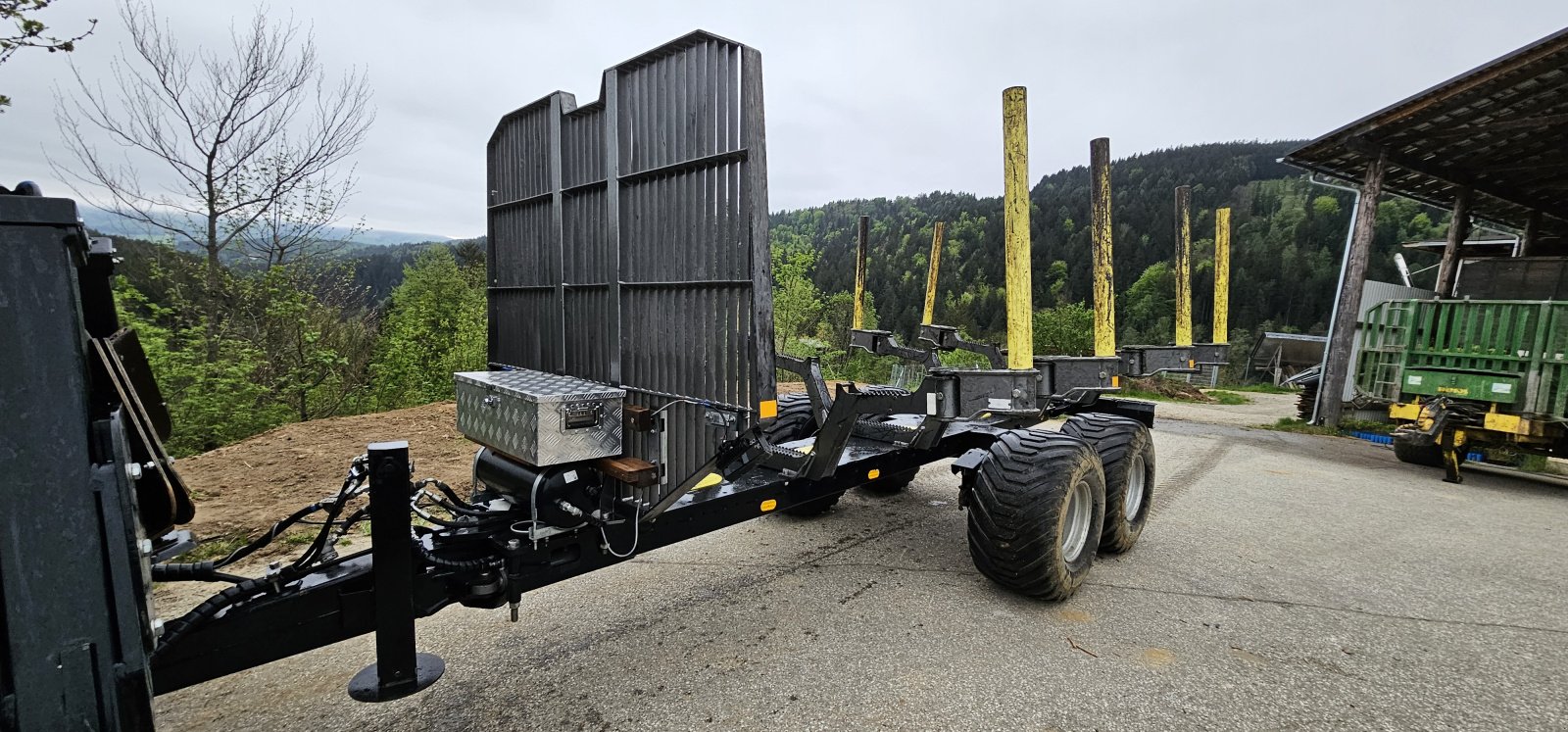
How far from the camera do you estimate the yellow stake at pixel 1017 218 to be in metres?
3.76

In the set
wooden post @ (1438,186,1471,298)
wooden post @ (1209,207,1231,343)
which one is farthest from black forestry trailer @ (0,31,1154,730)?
wooden post @ (1438,186,1471,298)

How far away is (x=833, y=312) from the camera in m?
37.1

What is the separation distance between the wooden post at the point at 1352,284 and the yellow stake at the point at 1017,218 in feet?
34.2

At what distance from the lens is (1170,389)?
20266mm

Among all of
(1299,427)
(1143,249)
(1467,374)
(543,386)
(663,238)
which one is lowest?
(1299,427)

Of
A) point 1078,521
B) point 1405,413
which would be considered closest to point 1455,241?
point 1405,413

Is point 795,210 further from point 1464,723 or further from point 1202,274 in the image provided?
point 1464,723

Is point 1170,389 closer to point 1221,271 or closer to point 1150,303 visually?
point 1221,271

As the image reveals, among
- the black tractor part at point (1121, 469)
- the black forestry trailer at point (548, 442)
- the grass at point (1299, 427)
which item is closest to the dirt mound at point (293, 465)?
the black forestry trailer at point (548, 442)

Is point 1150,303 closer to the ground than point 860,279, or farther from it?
closer to the ground

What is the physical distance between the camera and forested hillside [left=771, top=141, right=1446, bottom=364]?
5150 cm

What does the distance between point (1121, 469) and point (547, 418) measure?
11.8 ft

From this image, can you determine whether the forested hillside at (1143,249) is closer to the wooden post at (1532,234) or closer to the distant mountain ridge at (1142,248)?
the distant mountain ridge at (1142,248)

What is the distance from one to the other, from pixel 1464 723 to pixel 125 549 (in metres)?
4.50
